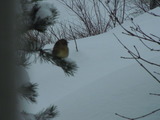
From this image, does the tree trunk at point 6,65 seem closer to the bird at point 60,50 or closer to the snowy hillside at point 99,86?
the bird at point 60,50

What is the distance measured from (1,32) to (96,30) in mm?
6885

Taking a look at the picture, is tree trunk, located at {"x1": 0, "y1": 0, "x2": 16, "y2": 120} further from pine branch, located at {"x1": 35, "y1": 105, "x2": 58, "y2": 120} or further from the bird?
pine branch, located at {"x1": 35, "y1": 105, "x2": 58, "y2": 120}

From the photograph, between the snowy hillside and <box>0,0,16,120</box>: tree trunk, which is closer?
<box>0,0,16,120</box>: tree trunk

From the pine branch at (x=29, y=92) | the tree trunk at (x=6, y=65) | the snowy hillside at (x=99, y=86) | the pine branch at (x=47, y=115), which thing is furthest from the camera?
the snowy hillside at (x=99, y=86)

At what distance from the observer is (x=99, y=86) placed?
3.55 meters

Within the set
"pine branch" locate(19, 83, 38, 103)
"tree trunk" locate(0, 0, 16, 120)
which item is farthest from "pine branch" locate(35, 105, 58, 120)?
"tree trunk" locate(0, 0, 16, 120)

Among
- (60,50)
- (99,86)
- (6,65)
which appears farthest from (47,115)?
(99,86)

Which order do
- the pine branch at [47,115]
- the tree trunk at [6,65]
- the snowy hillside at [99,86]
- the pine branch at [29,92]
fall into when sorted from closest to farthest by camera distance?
the tree trunk at [6,65] < the pine branch at [29,92] < the pine branch at [47,115] < the snowy hillside at [99,86]

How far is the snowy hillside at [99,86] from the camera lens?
3076mm

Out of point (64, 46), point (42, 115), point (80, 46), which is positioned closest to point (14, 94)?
point (64, 46)

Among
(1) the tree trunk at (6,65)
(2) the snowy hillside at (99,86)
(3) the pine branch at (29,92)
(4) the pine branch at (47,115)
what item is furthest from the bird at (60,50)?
(1) the tree trunk at (6,65)

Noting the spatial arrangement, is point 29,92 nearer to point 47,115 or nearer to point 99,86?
point 47,115

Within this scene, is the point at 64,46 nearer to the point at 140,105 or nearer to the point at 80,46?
the point at 140,105

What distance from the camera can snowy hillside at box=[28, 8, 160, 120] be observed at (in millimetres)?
3076
